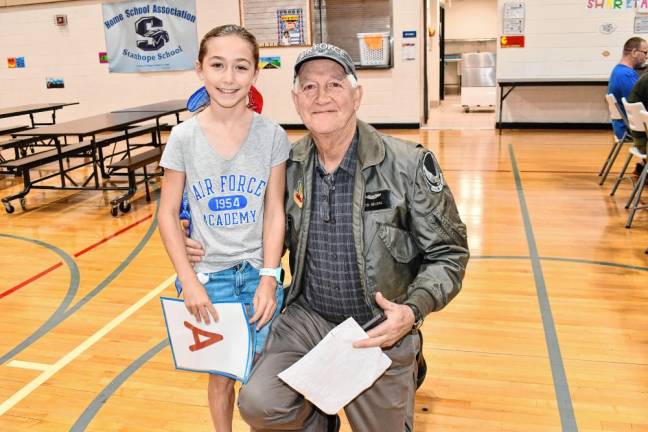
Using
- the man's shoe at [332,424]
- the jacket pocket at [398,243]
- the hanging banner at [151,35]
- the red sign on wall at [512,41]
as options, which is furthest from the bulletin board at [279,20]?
the man's shoe at [332,424]

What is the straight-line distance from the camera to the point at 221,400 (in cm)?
211

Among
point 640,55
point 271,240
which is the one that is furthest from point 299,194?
point 640,55

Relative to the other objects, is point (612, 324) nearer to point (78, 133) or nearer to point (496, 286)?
point (496, 286)

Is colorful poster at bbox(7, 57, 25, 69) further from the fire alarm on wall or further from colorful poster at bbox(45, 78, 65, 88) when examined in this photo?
the fire alarm on wall

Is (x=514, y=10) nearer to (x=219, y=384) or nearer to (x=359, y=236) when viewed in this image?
(x=359, y=236)

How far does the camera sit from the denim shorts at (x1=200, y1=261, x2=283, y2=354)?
79.0 inches

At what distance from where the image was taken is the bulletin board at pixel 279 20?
1045cm

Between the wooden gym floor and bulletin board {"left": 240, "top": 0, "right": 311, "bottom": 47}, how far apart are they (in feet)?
18.3

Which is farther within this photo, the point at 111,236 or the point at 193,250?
the point at 111,236

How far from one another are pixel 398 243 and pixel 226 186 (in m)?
0.55

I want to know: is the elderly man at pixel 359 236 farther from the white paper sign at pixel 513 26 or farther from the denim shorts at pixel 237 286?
the white paper sign at pixel 513 26

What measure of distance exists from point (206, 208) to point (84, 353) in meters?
1.63

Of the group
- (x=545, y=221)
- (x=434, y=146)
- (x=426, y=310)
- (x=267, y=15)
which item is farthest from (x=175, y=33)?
(x=426, y=310)

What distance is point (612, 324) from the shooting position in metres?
3.31
